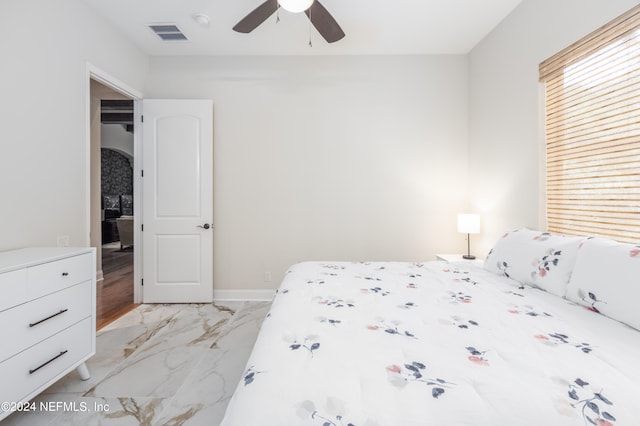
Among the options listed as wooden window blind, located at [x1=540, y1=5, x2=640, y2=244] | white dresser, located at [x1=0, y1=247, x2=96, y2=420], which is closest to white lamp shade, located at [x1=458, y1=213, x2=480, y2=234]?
wooden window blind, located at [x1=540, y1=5, x2=640, y2=244]

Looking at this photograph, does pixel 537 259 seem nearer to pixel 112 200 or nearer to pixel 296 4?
pixel 296 4

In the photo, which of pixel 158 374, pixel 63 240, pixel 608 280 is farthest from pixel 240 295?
pixel 608 280

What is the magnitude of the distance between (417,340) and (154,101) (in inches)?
138

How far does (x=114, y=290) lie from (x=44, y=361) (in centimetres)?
245

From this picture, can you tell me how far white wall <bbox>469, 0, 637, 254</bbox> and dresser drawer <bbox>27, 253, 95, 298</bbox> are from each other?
3.30 meters

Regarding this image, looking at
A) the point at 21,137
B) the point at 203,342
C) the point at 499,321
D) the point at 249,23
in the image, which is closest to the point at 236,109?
the point at 249,23

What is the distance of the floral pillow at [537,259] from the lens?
157 cm

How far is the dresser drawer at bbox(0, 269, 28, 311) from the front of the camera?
1.35m

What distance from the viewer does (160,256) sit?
3.20 metres

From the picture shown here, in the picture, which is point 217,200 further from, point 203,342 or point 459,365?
point 459,365

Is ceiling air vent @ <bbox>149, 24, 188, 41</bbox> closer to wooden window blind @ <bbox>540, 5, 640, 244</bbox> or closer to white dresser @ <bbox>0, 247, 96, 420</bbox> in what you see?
white dresser @ <bbox>0, 247, 96, 420</bbox>

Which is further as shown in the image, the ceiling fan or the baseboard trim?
the baseboard trim

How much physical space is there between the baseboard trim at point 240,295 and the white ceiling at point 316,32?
9.02 ft

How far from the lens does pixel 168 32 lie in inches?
112
